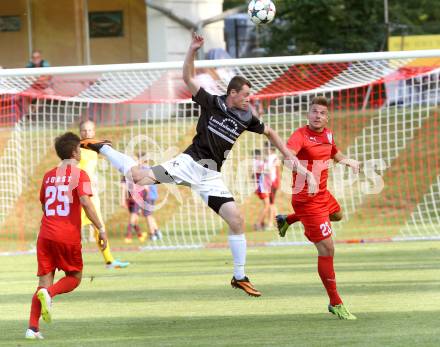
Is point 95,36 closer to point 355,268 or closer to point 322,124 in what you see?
point 355,268

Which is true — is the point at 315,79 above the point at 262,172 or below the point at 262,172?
above

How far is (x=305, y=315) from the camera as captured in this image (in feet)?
30.6

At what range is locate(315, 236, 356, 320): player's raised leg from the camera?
9.08m

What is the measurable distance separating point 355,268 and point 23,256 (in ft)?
19.3

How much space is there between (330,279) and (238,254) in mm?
927

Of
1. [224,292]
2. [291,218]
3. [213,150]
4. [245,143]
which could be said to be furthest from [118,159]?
[245,143]

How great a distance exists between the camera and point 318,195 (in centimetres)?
944

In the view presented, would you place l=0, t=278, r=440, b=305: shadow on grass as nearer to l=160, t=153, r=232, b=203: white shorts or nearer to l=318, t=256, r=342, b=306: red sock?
l=318, t=256, r=342, b=306: red sock

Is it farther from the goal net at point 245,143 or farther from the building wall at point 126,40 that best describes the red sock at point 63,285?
the building wall at point 126,40

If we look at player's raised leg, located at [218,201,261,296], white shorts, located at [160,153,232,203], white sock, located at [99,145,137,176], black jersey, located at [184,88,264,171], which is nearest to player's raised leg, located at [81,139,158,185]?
white sock, located at [99,145,137,176]

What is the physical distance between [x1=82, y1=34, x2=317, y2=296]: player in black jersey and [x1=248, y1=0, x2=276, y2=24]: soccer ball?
6.97 feet

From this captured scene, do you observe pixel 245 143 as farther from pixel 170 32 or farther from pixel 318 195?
pixel 318 195

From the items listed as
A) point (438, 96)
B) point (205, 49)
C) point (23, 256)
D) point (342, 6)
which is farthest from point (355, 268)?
point (342, 6)

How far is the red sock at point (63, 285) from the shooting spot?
8.60 meters
